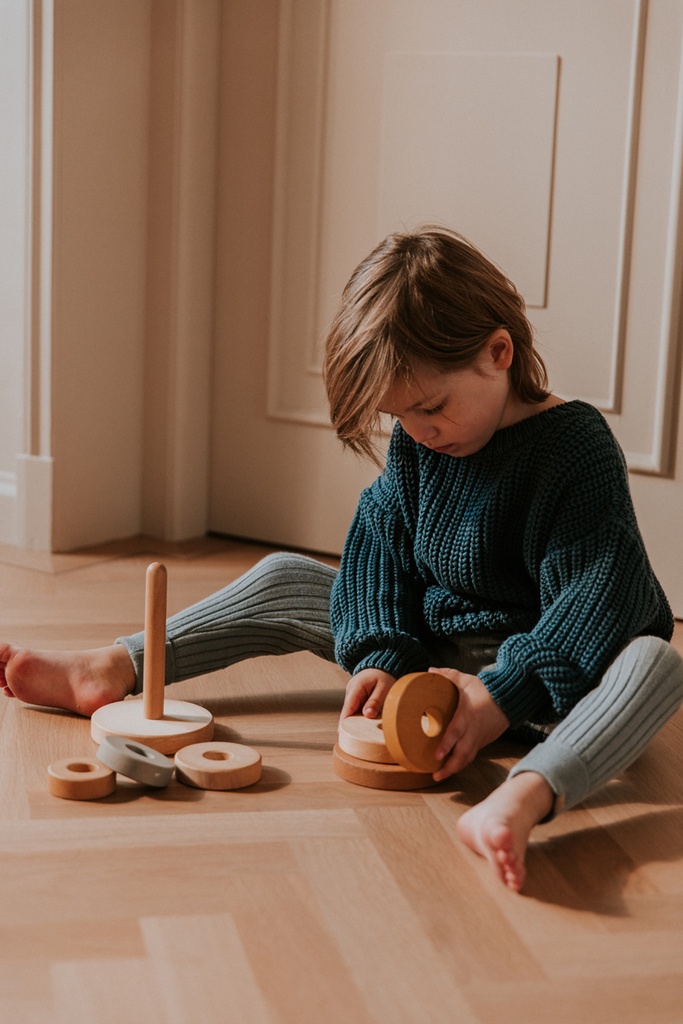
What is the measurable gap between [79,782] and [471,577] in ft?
1.27

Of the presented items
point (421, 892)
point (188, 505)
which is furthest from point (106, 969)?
point (188, 505)

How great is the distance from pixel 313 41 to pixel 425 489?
2.99 feet

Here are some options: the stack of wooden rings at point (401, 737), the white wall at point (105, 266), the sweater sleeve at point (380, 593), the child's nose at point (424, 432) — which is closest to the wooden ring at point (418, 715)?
the stack of wooden rings at point (401, 737)

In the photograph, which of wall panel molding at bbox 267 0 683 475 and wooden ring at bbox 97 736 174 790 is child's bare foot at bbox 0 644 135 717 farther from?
wall panel molding at bbox 267 0 683 475

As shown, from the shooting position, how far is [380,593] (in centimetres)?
117

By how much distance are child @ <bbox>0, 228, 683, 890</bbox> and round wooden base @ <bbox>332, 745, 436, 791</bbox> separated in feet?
0.12

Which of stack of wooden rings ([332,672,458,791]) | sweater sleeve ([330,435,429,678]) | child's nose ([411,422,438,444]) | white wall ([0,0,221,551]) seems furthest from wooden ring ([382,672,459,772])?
white wall ([0,0,221,551])

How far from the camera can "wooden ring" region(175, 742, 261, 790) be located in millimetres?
1016

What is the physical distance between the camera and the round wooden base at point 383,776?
3.38ft

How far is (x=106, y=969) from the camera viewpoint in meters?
0.75

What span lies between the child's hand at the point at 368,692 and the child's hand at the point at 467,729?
0.28 ft

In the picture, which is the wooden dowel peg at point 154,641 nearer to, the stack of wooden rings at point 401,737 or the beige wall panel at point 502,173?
the stack of wooden rings at point 401,737

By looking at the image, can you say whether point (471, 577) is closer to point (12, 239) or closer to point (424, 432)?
point (424, 432)

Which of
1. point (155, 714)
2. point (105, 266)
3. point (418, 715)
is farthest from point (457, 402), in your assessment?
point (105, 266)
